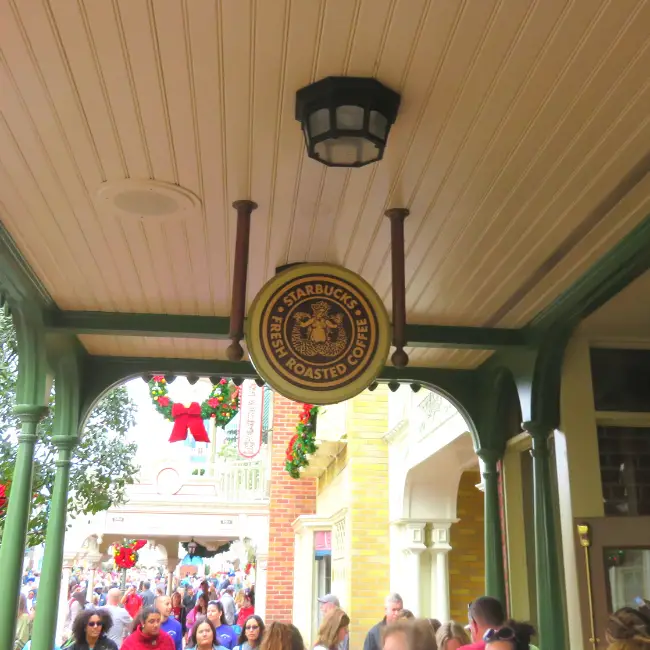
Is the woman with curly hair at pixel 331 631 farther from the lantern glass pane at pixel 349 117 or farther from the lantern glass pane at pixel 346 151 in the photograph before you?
the lantern glass pane at pixel 349 117

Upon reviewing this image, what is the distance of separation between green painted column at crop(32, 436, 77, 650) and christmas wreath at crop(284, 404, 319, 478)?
18.7ft

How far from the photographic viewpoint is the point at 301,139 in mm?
2855

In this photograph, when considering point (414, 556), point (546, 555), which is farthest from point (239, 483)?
point (546, 555)

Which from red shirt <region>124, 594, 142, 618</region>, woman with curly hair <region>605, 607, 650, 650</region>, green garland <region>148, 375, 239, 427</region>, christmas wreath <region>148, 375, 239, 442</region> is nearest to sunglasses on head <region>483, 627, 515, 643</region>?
woman with curly hair <region>605, 607, 650, 650</region>

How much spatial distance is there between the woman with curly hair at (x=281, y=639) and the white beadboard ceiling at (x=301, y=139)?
6.13 ft

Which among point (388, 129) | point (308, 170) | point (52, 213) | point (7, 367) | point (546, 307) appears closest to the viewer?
point (388, 129)

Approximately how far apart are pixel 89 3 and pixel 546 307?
317cm

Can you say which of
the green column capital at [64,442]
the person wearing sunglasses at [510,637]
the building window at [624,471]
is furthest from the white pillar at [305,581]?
the person wearing sunglasses at [510,637]

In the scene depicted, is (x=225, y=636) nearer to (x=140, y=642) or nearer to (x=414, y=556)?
(x=140, y=642)

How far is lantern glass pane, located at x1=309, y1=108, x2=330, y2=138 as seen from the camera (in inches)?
100

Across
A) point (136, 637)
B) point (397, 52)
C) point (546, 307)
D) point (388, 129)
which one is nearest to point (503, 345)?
point (546, 307)

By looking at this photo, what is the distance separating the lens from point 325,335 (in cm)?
312

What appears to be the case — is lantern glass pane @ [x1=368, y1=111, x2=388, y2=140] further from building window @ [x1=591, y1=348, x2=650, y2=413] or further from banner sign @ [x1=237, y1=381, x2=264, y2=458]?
banner sign @ [x1=237, y1=381, x2=264, y2=458]

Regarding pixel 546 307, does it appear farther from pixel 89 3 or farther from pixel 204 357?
pixel 89 3
